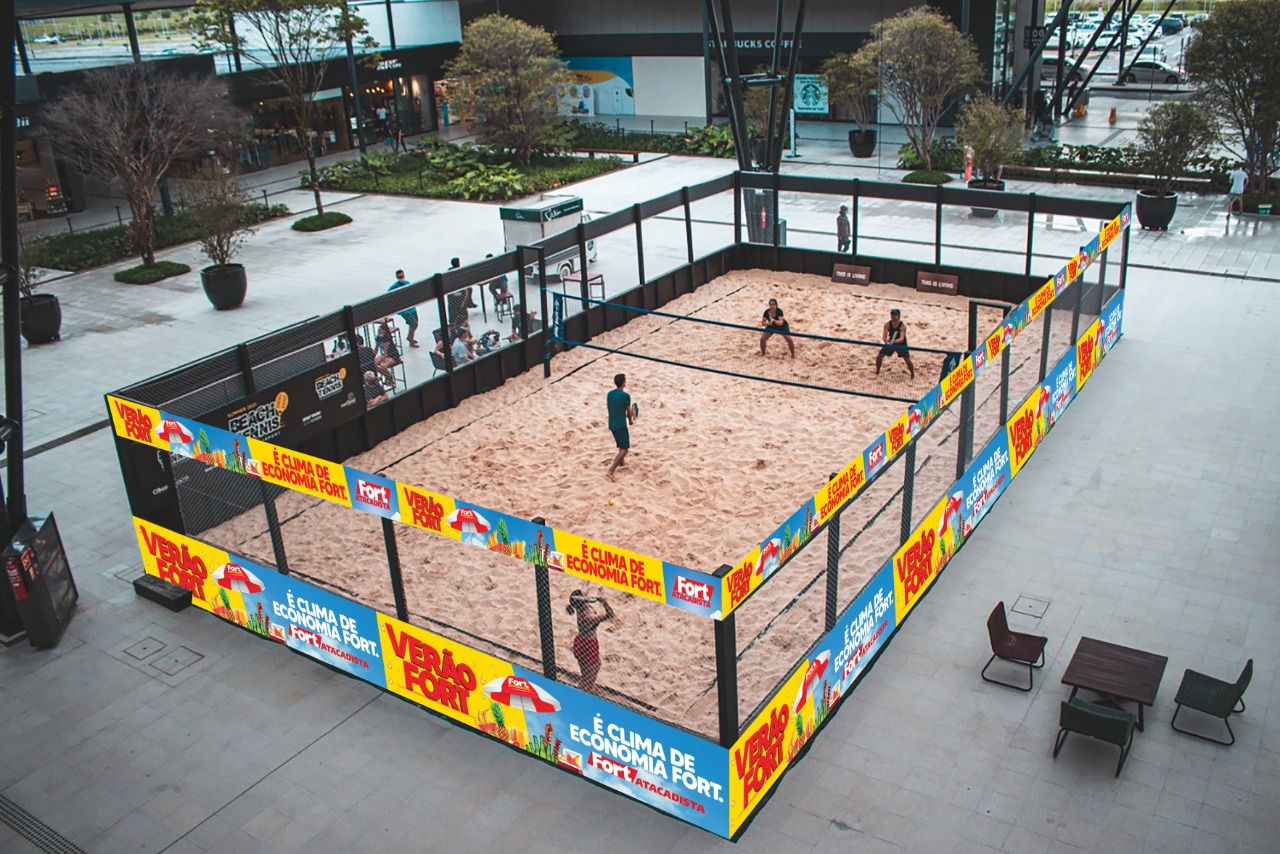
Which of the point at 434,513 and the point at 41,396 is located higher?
the point at 434,513

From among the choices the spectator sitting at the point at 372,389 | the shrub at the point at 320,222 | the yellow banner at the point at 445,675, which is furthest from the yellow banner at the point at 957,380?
the shrub at the point at 320,222

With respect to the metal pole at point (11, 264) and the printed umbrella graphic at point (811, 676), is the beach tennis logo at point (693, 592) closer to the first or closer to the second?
the printed umbrella graphic at point (811, 676)

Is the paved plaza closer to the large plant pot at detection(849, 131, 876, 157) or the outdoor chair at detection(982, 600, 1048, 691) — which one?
the outdoor chair at detection(982, 600, 1048, 691)

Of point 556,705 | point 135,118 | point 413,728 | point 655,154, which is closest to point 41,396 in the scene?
point 135,118

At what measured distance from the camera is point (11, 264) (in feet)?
38.8

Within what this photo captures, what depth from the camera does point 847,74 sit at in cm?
3444

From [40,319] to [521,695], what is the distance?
16.9 metres

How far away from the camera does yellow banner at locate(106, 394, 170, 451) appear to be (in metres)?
11.8

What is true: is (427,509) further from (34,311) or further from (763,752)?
A: (34,311)

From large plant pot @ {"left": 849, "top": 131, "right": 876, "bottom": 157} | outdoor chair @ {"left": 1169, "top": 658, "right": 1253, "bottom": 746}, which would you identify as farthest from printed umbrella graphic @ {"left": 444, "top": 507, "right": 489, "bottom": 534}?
large plant pot @ {"left": 849, "top": 131, "right": 876, "bottom": 157}

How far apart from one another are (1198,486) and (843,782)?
7447 mm

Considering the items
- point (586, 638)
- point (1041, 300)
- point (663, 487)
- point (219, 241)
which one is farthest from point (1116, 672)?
point (219, 241)

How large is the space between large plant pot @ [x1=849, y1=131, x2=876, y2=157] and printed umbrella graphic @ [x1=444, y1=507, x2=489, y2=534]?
2930cm

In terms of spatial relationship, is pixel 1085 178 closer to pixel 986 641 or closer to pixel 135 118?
pixel 986 641
